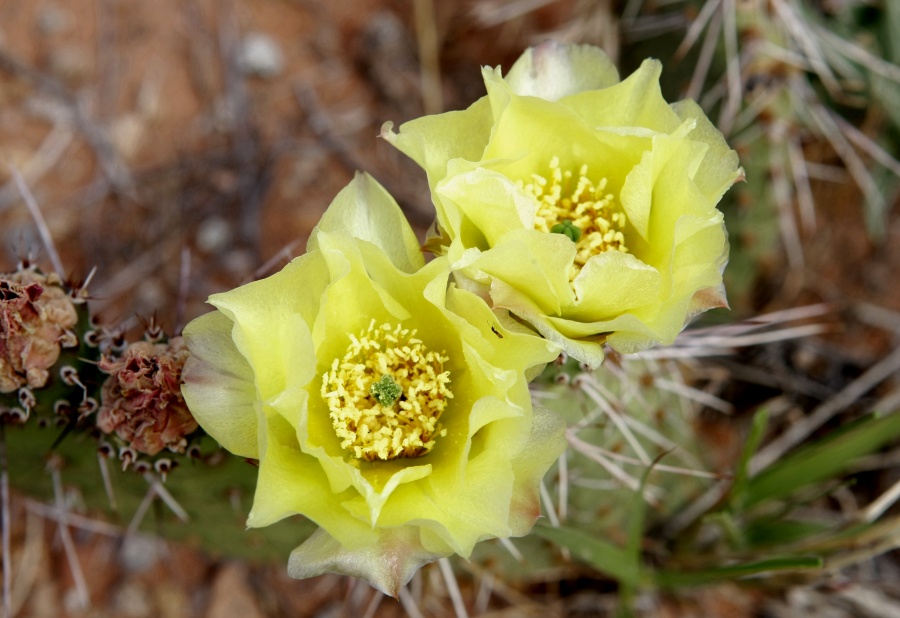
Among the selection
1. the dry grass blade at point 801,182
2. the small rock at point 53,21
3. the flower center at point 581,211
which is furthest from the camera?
the small rock at point 53,21

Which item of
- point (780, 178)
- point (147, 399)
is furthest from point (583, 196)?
point (780, 178)

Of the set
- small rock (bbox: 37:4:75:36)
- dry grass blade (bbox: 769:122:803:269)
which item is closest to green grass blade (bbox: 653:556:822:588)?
dry grass blade (bbox: 769:122:803:269)

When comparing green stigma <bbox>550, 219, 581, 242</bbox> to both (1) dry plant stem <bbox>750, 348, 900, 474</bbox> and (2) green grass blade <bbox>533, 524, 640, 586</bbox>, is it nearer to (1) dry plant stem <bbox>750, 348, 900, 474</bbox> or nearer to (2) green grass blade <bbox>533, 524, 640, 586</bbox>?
(2) green grass blade <bbox>533, 524, 640, 586</bbox>

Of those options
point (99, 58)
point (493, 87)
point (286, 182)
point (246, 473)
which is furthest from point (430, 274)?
point (99, 58)

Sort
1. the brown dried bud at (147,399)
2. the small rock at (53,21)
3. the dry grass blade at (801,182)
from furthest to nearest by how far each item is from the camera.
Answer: the small rock at (53,21), the dry grass blade at (801,182), the brown dried bud at (147,399)

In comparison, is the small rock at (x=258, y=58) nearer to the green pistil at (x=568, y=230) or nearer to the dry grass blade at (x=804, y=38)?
the dry grass blade at (x=804, y=38)

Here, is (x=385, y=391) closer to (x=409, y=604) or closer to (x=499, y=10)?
(x=409, y=604)

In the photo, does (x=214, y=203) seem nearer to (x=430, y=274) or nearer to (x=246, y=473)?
(x=246, y=473)

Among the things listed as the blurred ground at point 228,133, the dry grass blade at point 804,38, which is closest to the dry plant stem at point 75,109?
the blurred ground at point 228,133
